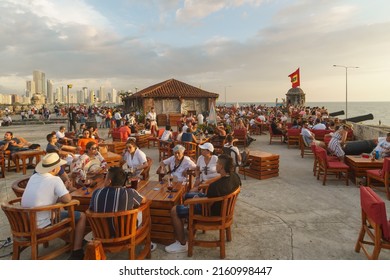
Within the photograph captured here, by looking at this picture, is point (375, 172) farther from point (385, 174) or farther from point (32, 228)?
point (32, 228)

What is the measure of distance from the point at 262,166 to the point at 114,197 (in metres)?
4.81

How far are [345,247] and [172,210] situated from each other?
2.38 metres

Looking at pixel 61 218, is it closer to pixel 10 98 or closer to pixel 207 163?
pixel 207 163

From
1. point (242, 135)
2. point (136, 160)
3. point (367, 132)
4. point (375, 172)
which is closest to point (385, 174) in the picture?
point (375, 172)

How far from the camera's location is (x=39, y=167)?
3.42 m

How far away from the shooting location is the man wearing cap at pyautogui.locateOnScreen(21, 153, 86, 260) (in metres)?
3.20

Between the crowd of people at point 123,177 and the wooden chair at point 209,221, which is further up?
the crowd of people at point 123,177

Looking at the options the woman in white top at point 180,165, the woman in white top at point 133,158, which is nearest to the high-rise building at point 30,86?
the woman in white top at point 133,158

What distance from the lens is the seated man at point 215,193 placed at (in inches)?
137

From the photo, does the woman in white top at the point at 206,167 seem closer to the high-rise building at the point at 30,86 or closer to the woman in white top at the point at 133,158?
the woman in white top at the point at 133,158

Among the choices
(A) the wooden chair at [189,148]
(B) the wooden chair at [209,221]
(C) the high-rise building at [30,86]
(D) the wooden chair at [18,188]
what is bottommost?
(B) the wooden chair at [209,221]

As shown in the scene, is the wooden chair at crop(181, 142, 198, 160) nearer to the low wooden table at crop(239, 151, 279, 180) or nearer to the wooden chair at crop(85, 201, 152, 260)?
the low wooden table at crop(239, 151, 279, 180)

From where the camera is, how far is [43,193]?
3221 millimetres

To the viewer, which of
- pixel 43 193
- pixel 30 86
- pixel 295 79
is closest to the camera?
pixel 43 193
